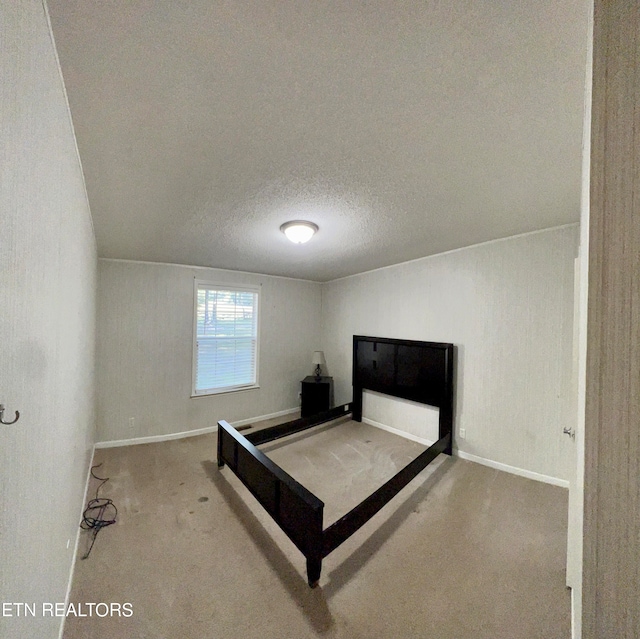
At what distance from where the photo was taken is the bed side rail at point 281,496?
1559 millimetres

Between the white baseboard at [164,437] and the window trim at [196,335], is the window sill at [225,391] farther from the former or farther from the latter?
the white baseboard at [164,437]

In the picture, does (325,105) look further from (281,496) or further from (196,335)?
(196,335)

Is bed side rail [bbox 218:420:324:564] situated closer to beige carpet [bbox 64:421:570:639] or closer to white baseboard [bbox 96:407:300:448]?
beige carpet [bbox 64:421:570:639]

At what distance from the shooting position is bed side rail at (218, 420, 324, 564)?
1.56 metres

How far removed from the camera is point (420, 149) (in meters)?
1.31

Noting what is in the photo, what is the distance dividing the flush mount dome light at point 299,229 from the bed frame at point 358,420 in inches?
71.2

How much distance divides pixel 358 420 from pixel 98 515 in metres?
3.07

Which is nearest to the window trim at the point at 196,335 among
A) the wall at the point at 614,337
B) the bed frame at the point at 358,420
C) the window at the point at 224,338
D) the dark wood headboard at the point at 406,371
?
the window at the point at 224,338

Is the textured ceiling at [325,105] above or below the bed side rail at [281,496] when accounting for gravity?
above

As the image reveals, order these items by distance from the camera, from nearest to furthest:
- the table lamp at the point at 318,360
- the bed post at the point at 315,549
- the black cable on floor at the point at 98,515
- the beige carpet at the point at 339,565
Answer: the beige carpet at the point at 339,565, the bed post at the point at 315,549, the black cable on floor at the point at 98,515, the table lamp at the point at 318,360

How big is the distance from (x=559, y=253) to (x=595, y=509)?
2761 mm

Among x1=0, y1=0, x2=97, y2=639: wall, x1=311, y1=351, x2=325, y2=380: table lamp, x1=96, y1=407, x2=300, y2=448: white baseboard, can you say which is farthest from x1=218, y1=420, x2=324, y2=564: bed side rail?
x1=311, y1=351, x2=325, y2=380: table lamp

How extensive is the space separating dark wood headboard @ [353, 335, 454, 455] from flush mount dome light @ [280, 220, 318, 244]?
2.01 m

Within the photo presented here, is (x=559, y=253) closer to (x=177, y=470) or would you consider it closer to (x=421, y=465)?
(x=421, y=465)
